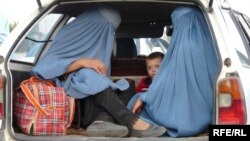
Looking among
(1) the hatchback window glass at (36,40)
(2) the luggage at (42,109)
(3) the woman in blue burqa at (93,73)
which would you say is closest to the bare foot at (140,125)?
(3) the woman in blue burqa at (93,73)

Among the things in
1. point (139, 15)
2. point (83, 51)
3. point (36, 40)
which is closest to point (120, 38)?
point (139, 15)

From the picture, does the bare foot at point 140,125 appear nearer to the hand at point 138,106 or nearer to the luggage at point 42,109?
the hand at point 138,106

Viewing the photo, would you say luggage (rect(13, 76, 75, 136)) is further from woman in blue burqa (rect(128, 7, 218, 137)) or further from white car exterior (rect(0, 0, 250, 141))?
woman in blue burqa (rect(128, 7, 218, 137))

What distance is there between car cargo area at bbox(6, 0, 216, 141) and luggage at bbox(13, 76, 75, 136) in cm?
8

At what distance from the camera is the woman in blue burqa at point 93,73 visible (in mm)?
3525

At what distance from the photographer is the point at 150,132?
135 inches

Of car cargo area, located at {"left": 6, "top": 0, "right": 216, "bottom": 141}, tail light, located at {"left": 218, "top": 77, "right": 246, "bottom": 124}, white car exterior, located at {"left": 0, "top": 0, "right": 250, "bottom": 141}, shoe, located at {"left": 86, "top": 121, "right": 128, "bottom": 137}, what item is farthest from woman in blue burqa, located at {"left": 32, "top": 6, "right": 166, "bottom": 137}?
tail light, located at {"left": 218, "top": 77, "right": 246, "bottom": 124}

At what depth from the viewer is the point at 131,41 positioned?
5.80 metres

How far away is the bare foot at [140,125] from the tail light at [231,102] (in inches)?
22.1

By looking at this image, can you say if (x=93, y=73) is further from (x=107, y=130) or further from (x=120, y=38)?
(x=120, y=38)

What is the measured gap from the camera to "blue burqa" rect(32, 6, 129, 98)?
3777 millimetres

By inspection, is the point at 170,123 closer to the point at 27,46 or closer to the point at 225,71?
the point at 225,71

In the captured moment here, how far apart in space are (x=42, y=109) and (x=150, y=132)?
804 millimetres

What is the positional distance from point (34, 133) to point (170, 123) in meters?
0.98
